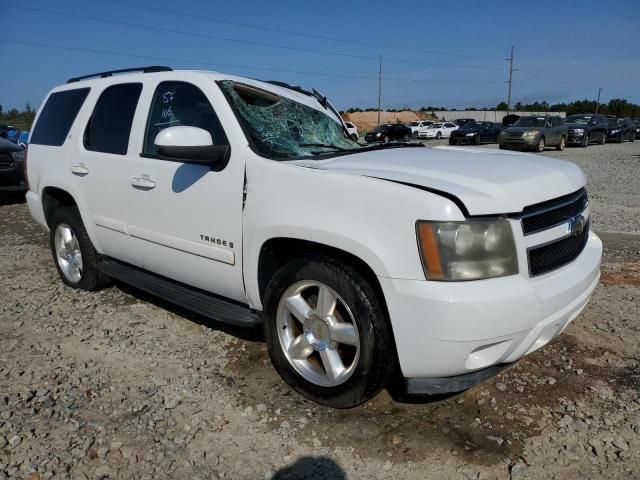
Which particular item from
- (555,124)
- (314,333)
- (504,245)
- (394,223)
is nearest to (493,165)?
(504,245)

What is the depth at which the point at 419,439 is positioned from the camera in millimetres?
2504

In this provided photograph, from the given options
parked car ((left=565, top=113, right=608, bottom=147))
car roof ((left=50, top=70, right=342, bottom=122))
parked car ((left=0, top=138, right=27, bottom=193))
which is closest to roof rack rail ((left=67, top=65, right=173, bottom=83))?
car roof ((left=50, top=70, right=342, bottom=122))

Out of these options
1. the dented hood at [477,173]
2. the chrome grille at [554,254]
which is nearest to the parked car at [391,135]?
the dented hood at [477,173]

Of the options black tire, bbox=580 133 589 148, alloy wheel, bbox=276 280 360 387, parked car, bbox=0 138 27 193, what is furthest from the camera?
black tire, bbox=580 133 589 148

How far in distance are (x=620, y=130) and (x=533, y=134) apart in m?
15.7

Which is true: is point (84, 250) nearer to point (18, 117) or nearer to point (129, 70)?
point (129, 70)

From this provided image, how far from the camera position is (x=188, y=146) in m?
2.83

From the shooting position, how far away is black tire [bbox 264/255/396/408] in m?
2.44

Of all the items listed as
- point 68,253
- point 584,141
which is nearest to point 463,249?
point 68,253

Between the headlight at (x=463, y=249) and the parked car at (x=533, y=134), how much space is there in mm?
20208

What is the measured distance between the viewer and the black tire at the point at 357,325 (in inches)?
95.9

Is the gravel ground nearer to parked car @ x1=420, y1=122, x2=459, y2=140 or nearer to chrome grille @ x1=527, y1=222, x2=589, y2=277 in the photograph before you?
chrome grille @ x1=527, y1=222, x2=589, y2=277

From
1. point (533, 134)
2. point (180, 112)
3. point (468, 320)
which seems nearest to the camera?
point (468, 320)

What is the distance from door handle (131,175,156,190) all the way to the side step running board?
2.19 ft
